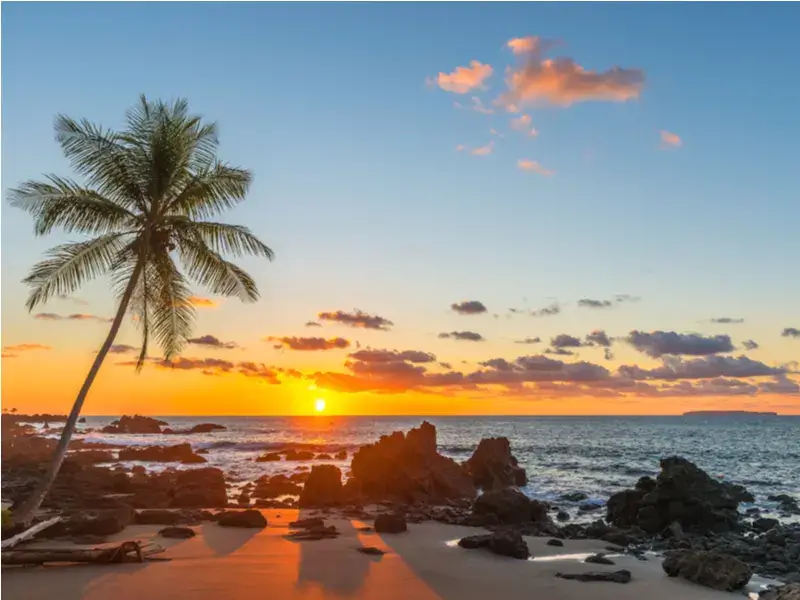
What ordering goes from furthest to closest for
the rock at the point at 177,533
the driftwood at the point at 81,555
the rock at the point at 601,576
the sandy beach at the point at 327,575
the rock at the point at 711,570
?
the rock at the point at 177,533, the rock at the point at 601,576, the rock at the point at 711,570, the driftwood at the point at 81,555, the sandy beach at the point at 327,575

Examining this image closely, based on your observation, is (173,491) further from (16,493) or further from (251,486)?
(251,486)

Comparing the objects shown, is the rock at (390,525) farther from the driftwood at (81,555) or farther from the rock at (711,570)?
the rock at (711,570)

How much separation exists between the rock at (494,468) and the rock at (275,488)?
11.7 metres

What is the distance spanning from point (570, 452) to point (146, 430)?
100.0 meters

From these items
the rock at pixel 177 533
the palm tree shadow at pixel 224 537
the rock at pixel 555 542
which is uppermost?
the rock at pixel 177 533

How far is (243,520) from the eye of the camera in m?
23.5

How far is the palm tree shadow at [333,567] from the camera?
1545 centimetres

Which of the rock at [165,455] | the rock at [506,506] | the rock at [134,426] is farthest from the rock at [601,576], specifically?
the rock at [134,426]

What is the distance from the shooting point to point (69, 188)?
19.3m

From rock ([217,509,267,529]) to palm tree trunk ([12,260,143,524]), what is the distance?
22.4ft

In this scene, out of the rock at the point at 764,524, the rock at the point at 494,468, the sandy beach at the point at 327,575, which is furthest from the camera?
the rock at the point at 494,468

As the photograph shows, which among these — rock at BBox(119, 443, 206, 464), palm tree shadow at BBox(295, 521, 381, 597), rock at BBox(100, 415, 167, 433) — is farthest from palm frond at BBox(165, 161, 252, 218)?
rock at BBox(100, 415, 167, 433)

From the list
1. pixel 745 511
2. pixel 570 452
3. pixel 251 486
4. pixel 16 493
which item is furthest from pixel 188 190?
pixel 570 452

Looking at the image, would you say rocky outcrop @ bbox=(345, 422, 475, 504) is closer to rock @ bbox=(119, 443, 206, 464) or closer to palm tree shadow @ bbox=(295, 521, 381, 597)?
palm tree shadow @ bbox=(295, 521, 381, 597)
